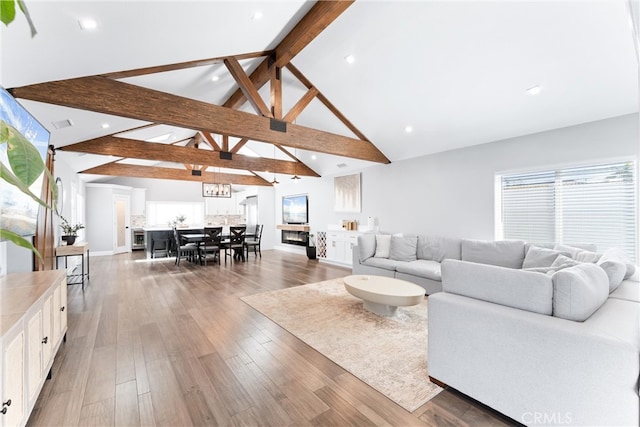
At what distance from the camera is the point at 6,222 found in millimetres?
2023

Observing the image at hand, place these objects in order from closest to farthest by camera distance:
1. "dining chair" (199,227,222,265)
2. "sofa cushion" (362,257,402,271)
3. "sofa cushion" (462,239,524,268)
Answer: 1. "sofa cushion" (462,239,524,268)
2. "sofa cushion" (362,257,402,271)
3. "dining chair" (199,227,222,265)

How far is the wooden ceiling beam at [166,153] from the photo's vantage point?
4.99 metres

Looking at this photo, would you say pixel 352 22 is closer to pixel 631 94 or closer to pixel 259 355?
pixel 631 94

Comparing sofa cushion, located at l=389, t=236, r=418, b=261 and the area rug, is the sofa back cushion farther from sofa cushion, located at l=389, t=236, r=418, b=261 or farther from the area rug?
sofa cushion, located at l=389, t=236, r=418, b=261

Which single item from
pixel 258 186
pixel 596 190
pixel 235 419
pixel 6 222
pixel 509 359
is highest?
pixel 258 186

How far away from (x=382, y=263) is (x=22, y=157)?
184 inches

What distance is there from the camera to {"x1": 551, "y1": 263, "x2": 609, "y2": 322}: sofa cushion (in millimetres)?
1595

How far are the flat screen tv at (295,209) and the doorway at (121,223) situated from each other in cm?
550

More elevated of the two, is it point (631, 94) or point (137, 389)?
point (631, 94)

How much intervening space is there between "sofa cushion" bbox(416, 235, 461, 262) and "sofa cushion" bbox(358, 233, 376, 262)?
0.85 metres

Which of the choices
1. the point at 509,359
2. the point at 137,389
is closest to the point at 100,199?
the point at 137,389

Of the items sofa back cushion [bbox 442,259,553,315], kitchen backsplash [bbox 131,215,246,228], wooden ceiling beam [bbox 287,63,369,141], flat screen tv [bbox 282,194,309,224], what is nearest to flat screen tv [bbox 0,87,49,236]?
sofa back cushion [bbox 442,259,553,315]

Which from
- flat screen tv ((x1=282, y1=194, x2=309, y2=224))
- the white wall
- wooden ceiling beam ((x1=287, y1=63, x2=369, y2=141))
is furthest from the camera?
flat screen tv ((x1=282, y1=194, x2=309, y2=224))

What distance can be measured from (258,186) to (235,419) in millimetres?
8893
